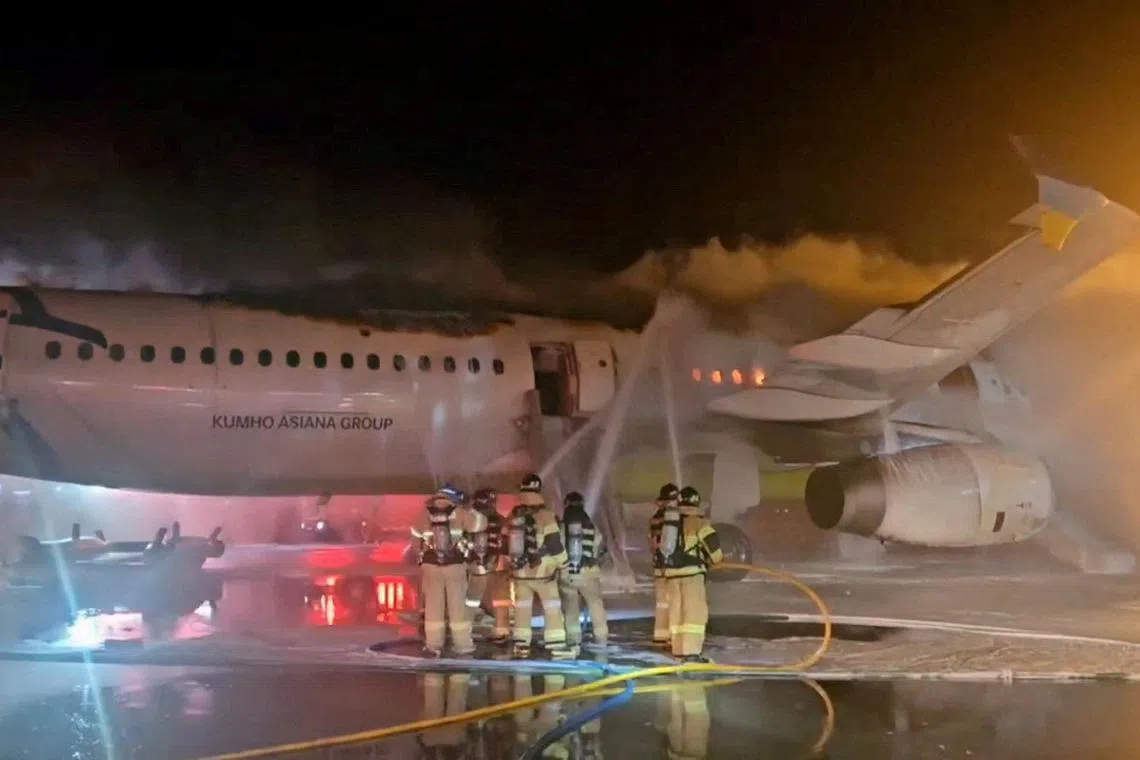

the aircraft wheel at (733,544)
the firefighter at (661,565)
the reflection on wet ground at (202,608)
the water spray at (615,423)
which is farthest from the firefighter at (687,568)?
the aircraft wheel at (733,544)

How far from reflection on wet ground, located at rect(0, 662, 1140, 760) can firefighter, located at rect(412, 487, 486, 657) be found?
0.97 m

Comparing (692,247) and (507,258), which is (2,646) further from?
(692,247)

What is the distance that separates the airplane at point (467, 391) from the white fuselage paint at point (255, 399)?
0.08 feet

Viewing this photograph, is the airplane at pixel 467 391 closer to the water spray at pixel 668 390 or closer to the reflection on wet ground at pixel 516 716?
the water spray at pixel 668 390

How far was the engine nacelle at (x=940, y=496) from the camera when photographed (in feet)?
46.1

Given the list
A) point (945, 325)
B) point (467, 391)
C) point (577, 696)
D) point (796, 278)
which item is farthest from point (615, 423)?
point (577, 696)

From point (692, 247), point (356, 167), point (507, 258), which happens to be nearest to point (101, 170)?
point (356, 167)

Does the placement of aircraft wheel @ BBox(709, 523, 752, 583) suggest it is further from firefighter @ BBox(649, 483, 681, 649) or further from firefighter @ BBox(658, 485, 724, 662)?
firefighter @ BBox(658, 485, 724, 662)

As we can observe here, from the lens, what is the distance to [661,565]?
10102mm

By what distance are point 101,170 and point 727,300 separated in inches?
424

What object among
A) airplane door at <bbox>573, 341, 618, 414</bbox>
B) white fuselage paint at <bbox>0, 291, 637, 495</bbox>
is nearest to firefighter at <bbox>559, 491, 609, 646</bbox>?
white fuselage paint at <bbox>0, 291, 637, 495</bbox>

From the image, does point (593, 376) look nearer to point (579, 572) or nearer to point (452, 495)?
point (452, 495)

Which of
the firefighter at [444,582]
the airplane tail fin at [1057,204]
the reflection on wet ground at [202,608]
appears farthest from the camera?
the airplane tail fin at [1057,204]

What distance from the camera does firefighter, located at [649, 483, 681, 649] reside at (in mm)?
10133
